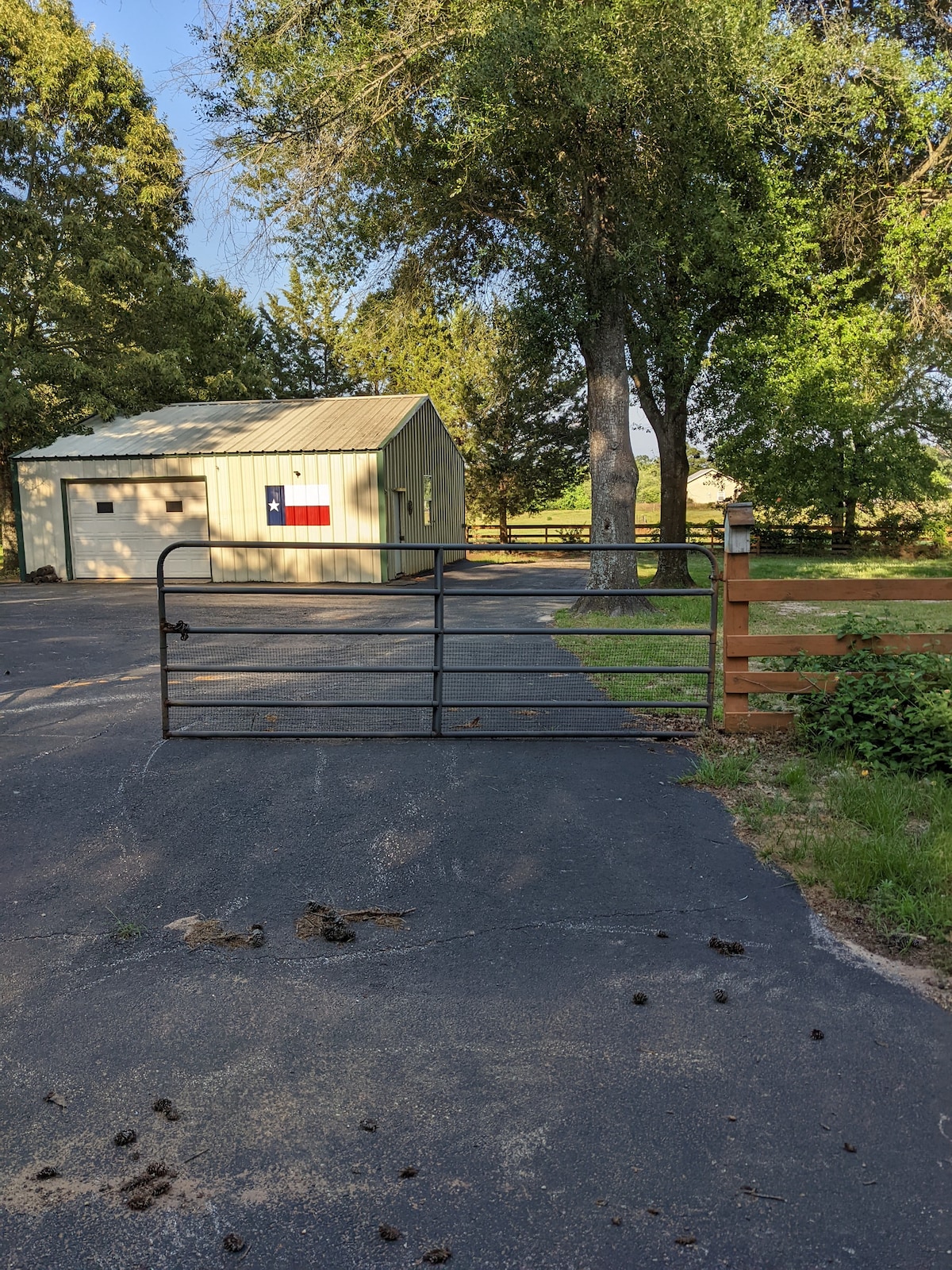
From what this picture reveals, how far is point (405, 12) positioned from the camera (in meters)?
9.86

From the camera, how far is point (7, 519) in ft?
79.5

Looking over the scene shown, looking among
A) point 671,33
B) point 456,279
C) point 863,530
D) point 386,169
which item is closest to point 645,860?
point 671,33

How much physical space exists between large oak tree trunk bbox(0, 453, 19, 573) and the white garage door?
294 cm

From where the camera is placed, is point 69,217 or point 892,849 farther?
point 69,217

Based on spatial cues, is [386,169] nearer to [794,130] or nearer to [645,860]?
[794,130]

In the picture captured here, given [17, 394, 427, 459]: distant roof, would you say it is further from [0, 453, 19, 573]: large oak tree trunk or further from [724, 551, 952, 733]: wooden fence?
[724, 551, 952, 733]: wooden fence

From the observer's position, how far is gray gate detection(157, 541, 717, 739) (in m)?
5.97

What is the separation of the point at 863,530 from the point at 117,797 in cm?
3322

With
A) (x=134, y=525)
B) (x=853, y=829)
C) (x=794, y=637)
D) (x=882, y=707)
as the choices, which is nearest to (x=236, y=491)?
(x=134, y=525)

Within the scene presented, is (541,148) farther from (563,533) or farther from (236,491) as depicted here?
(563,533)

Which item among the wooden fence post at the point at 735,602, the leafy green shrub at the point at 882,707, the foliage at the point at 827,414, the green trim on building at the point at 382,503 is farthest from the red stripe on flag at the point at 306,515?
the leafy green shrub at the point at 882,707

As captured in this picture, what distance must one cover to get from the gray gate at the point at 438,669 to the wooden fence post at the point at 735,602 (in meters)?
0.14

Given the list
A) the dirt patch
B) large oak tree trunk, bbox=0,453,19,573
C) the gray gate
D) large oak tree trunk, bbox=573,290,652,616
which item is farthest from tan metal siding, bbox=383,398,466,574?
the dirt patch

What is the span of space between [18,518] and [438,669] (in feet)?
64.8
